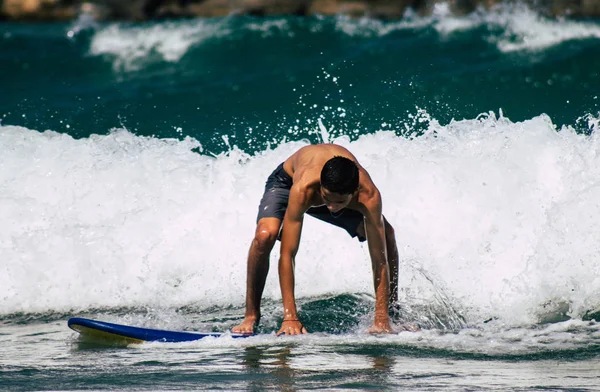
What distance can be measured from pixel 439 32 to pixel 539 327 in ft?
31.0

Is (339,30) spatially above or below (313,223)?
above

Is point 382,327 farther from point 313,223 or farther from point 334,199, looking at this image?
point 313,223

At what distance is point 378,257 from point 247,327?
999 millimetres

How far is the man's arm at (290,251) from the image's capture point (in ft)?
16.4

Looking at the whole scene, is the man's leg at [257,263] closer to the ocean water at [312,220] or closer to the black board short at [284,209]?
the black board short at [284,209]

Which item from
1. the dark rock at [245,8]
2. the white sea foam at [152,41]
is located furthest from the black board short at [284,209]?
the dark rock at [245,8]

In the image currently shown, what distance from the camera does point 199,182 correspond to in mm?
8586

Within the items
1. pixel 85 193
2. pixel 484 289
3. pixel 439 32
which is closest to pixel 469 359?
pixel 484 289

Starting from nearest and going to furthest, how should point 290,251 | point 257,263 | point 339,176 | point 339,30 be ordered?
1. point 339,176
2. point 290,251
3. point 257,263
4. point 339,30

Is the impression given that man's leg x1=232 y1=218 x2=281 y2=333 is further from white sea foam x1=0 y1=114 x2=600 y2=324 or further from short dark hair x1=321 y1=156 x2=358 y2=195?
white sea foam x1=0 y1=114 x2=600 y2=324

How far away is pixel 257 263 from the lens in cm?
547

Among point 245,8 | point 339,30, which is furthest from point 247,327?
point 245,8

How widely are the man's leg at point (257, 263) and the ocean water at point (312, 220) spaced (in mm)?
292

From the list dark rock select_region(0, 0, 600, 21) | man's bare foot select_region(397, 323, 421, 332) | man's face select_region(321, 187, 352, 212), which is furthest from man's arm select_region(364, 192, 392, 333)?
dark rock select_region(0, 0, 600, 21)
